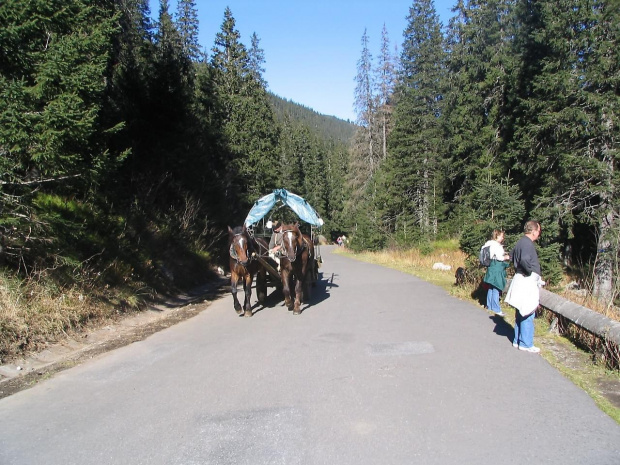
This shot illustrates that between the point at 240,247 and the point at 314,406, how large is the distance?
6.48m

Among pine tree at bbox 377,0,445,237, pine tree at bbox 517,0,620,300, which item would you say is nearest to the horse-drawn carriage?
pine tree at bbox 517,0,620,300

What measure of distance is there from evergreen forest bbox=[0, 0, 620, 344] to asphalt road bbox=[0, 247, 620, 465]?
347cm

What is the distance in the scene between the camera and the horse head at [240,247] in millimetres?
11056

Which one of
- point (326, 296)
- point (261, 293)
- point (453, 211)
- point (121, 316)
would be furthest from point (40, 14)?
point (453, 211)

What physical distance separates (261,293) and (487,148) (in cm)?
2125

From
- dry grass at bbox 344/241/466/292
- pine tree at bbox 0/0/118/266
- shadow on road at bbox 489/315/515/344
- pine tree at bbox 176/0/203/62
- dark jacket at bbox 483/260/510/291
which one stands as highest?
Result: pine tree at bbox 176/0/203/62

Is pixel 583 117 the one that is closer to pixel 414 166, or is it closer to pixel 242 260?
pixel 242 260

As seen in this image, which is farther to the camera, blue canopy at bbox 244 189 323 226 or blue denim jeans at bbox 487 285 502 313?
blue canopy at bbox 244 189 323 226

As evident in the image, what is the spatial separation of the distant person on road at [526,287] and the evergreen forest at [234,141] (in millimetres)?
3289

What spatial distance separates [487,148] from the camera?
2859 centimetres

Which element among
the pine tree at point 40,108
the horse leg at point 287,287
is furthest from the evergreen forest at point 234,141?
the horse leg at point 287,287

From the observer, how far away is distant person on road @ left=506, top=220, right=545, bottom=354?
691cm

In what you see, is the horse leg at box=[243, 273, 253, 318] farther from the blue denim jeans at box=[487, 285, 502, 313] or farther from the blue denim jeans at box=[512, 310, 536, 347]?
the blue denim jeans at box=[512, 310, 536, 347]

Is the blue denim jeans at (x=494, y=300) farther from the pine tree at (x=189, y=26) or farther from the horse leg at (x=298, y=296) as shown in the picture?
the pine tree at (x=189, y=26)
